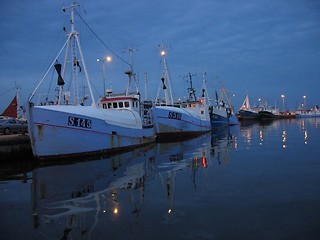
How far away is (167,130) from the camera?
33469 millimetres

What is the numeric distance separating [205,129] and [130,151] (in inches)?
862

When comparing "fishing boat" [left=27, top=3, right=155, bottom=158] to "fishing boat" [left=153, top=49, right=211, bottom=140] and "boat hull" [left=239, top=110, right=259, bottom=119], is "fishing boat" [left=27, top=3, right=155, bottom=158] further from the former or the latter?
"boat hull" [left=239, top=110, right=259, bottom=119]

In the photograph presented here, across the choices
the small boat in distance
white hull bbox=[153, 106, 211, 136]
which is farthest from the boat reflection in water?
the small boat in distance

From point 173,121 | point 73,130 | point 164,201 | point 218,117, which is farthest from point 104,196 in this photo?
point 218,117

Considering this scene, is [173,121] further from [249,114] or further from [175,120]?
[249,114]

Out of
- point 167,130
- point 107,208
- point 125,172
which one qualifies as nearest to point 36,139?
point 125,172

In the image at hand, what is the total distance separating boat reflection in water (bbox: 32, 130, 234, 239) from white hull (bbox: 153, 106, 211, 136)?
1515 centimetres

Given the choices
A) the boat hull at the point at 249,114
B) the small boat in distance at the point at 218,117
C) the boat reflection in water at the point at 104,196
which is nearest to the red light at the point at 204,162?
the boat reflection in water at the point at 104,196

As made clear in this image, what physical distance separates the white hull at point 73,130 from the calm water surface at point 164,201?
1.61 metres

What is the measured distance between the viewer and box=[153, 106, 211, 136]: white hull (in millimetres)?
31956

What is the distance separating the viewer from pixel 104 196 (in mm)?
9969

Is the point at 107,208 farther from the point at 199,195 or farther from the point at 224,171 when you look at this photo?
the point at 224,171

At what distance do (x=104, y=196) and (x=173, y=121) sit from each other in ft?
78.3

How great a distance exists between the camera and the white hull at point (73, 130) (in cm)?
1675
